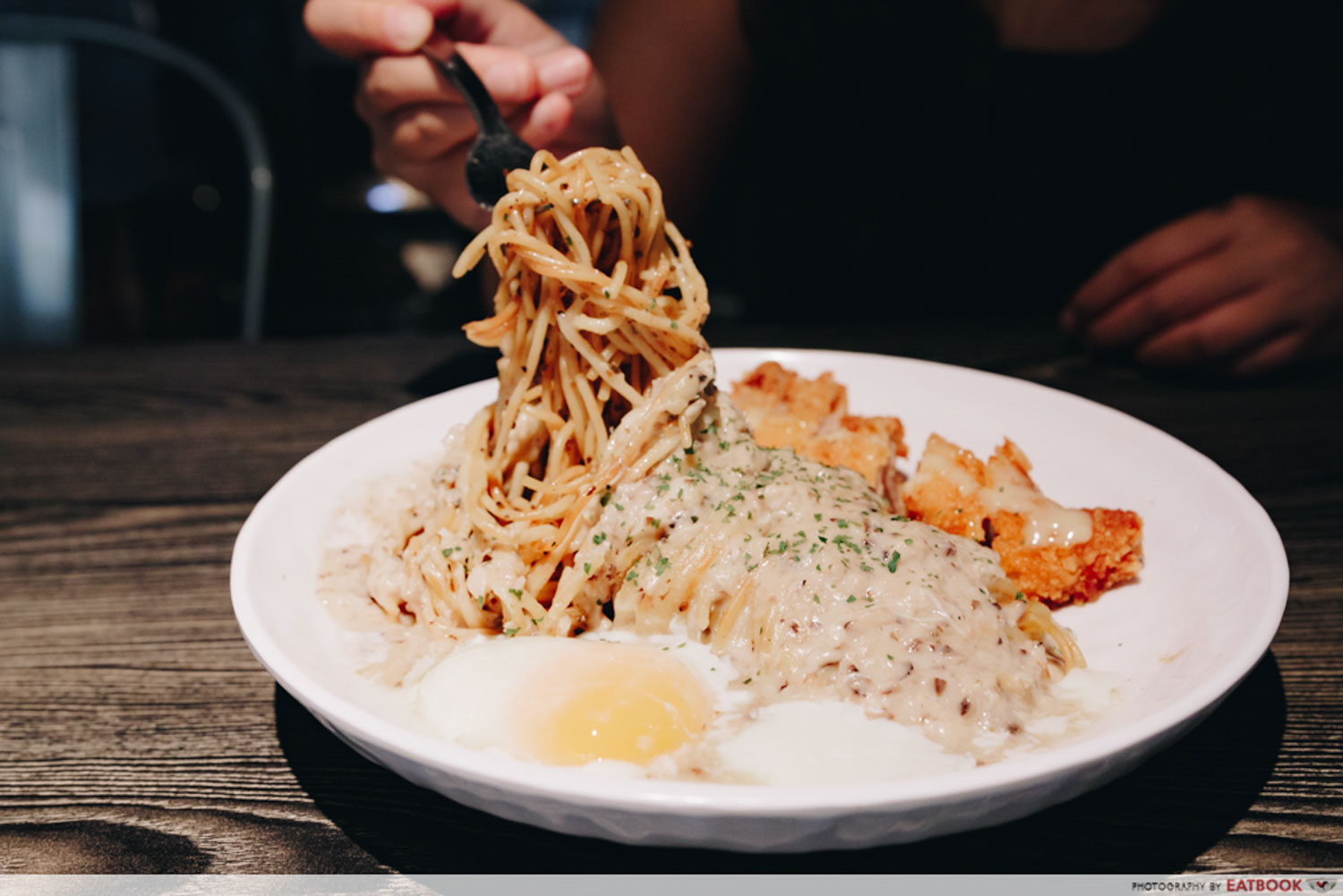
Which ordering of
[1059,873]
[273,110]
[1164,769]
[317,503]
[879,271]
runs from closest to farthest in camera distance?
[1059,873] → [1164,769] → [317,503] → [879,271] → [273,110]

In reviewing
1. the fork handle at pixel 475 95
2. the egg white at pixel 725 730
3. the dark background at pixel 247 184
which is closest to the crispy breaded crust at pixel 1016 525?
the egg white at pixel 725 730

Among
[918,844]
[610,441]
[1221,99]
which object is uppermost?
[1221,99]

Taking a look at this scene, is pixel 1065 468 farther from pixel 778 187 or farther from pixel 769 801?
pixel 778 187

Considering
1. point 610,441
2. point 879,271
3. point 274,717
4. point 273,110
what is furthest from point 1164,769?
point 273,110

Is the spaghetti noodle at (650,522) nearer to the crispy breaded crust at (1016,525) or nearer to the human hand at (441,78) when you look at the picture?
the crispy breaded crust at (1016,525)

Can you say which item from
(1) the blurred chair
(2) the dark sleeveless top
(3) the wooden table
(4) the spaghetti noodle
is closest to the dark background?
(1) the blurred chair

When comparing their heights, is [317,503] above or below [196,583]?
above

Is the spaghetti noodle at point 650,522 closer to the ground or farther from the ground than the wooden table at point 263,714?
farther from the ground
